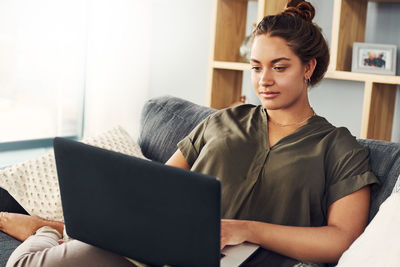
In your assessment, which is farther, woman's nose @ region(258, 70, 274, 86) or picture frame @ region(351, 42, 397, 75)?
picture frame @ region(351, 42, 397, 75)

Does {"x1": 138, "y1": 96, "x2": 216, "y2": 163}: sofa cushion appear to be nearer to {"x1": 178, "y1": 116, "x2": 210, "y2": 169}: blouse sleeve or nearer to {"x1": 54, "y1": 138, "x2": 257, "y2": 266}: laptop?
{"x1": 178, "y1": 116, "x2": 210, "y2": 169}: blouse sleeve

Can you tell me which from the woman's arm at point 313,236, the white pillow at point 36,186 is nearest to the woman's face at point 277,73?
the woman's arm at point 313,236

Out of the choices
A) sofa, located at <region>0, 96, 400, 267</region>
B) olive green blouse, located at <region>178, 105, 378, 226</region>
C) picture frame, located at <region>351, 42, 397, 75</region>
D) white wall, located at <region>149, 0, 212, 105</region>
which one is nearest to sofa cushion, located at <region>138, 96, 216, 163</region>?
sofa, located at <region>0, 96, 400, 267</region>

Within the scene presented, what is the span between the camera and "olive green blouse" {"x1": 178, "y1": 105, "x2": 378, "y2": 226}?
1451 millimetres

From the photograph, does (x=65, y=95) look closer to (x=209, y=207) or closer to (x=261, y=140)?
(x=261, y=140)

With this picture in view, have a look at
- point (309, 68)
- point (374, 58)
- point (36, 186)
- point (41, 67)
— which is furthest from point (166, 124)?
point (41, 67)

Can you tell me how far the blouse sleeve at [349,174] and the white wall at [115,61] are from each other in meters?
2.08

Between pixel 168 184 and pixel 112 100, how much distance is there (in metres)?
2.38

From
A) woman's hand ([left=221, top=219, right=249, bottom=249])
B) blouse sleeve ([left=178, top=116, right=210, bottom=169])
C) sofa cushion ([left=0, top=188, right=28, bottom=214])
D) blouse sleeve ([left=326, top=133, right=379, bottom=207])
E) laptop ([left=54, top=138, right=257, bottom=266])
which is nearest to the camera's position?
laptop ([left=54, top=138, right=257, bottom=266])

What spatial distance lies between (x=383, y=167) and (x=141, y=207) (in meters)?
0.71

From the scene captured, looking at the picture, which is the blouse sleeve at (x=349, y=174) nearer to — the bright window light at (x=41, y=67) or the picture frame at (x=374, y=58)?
the picture frame at (x=374, y=58)

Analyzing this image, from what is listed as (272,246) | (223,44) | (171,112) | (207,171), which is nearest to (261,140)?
(207,171)

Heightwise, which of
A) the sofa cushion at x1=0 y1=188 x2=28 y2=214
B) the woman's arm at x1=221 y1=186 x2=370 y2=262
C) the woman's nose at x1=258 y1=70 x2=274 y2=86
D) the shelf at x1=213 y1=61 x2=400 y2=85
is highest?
the shelf at x1=213 y1=61 x2=400 y2=85

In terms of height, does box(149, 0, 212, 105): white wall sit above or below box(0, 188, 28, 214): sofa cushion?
above
